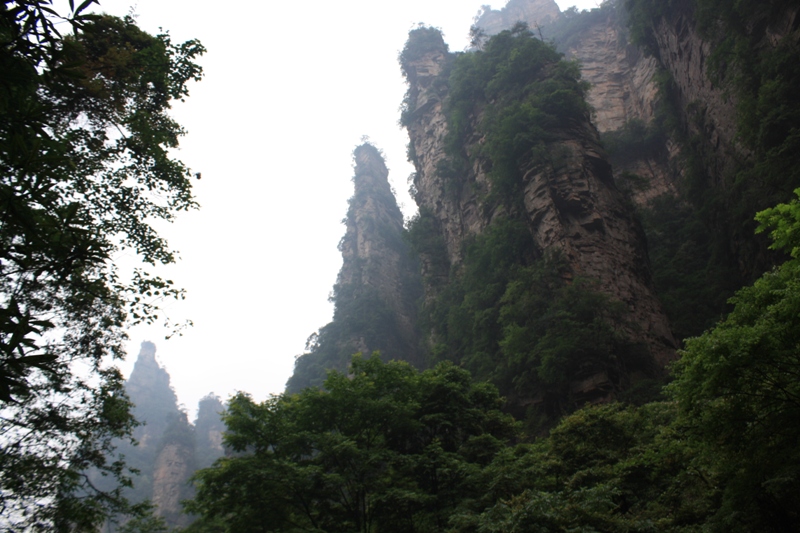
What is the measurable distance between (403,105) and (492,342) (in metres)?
27.4

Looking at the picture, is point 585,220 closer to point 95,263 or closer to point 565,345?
point 565,345

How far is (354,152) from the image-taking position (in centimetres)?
5816

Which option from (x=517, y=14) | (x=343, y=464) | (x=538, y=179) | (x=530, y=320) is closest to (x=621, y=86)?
(x=538, y=179)

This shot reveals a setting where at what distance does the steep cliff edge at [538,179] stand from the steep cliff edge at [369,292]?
920 centimetres

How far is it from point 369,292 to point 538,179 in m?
23.0

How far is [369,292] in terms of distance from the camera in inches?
1738

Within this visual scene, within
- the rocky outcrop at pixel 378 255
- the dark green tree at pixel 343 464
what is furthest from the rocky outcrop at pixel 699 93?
the rocky outcrop at pixel 378 255

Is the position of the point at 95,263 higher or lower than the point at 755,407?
higher

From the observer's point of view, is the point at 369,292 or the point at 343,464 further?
the point at 369,292

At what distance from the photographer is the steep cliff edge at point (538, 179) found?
21.1m

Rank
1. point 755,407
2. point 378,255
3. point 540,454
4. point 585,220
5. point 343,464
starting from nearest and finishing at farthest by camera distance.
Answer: point 755,407 < point 343,464 < point 540,454 < point 585,220 < point 378,255

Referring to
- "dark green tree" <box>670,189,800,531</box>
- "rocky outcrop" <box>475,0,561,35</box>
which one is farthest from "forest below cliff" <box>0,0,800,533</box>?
"rocky outcrop" <box>475,0,561,35</box>

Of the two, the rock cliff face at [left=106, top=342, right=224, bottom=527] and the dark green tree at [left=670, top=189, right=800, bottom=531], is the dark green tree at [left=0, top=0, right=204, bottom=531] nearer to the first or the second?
the dark green tree at [left=670, top=189, right=800, bottom=531]

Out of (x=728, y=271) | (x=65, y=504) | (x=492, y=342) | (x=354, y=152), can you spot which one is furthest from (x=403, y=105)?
(x=65, y=504)
